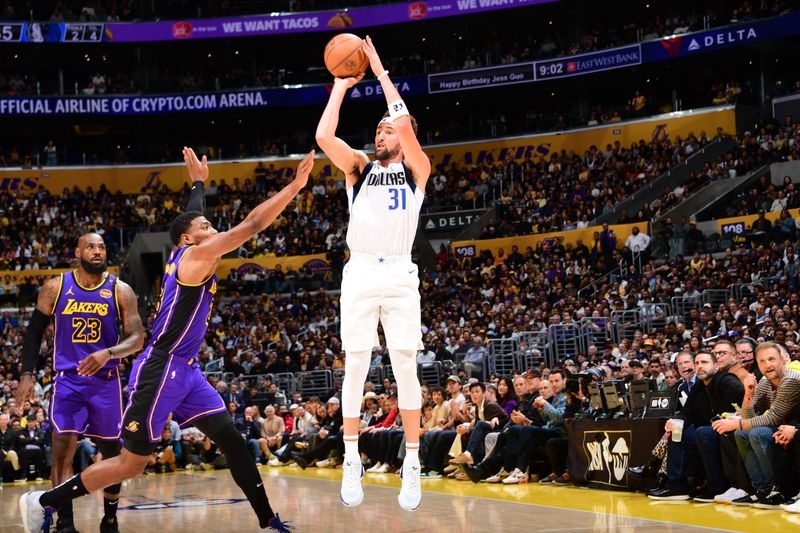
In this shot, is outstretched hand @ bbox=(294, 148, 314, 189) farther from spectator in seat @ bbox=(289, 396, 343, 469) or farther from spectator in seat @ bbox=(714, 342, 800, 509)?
spectator in seat @ bbox=(289, 396, 343, 469)

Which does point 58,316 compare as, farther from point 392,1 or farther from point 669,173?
point 392,1

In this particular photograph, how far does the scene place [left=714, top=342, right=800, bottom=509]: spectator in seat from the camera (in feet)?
30.5

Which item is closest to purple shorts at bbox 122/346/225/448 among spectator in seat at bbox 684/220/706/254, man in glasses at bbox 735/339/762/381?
man in glasses at bbox 735/339/762/381

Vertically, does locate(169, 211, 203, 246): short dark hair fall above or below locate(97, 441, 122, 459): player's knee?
above

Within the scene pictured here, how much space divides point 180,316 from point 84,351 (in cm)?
146

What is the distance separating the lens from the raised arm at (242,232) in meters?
6.84

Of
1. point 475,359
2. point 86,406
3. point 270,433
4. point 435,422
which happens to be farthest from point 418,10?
point 86,406

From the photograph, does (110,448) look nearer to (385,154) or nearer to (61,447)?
(61,447)

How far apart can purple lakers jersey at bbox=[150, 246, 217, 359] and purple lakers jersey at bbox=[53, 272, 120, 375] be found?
1122mm

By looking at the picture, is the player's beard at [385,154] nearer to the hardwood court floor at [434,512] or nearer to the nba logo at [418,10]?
the hardwood court floor at [434,512]

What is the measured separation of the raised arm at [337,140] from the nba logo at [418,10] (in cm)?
3298

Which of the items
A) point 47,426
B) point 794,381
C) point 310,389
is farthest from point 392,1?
point 794,381

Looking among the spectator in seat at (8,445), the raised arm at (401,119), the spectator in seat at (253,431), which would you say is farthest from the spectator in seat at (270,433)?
the raised arm at (401,119)

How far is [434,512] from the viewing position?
988cm
